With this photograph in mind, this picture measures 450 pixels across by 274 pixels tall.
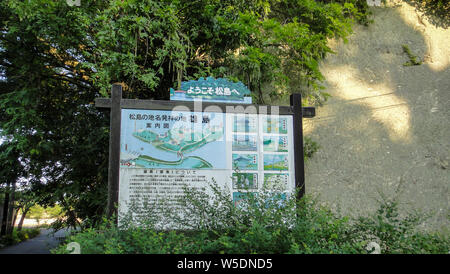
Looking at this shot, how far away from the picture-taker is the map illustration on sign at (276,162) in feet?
12.1

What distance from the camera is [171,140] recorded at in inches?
141

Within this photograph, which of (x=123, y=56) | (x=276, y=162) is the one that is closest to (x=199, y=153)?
(x=276, y=162)

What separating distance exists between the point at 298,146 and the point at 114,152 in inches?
81.2

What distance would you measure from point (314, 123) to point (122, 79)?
3292mm

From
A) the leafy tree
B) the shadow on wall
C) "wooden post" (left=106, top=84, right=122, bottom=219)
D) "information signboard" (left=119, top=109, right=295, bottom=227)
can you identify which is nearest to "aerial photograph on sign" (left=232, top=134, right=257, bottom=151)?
"information signboard" (left=119, top=109, right=295, bottom=227)

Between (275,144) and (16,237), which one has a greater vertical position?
(275,144)

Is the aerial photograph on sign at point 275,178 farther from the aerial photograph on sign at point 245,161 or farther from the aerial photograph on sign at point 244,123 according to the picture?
the aerial photograph on sign at point 244,123

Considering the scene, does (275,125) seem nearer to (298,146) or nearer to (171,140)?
(298,146)

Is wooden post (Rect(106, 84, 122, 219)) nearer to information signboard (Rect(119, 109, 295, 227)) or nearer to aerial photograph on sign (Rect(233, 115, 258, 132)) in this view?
information signboard (Rect(119, 109, 295, 227))

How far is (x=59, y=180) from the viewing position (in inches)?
247

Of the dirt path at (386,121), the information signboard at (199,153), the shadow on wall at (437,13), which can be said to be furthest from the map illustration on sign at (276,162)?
the shadow on wall at (437,13)

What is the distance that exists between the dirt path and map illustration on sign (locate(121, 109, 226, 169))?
6.88 feet

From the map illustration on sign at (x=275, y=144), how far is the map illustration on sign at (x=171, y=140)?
1.67 ft

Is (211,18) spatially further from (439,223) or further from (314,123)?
(439,223)
